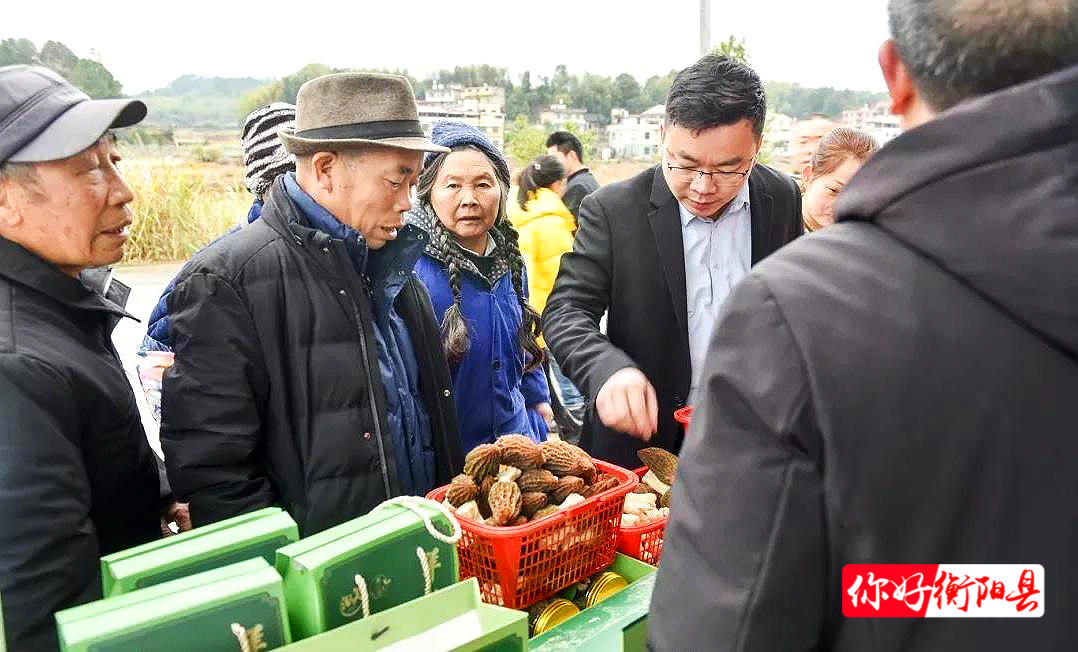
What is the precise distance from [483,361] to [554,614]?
4.40 ft

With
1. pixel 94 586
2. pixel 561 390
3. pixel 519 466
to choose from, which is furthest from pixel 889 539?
pixel 561 390

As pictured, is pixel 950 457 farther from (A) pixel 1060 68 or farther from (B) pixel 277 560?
(B) pixel 277 560

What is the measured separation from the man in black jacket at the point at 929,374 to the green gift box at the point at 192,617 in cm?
54

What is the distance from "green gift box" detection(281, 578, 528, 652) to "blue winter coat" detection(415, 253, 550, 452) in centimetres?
161

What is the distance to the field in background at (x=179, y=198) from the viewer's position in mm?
7711

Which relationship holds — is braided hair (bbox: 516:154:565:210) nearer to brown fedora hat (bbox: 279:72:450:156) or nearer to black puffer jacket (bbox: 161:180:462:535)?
brown fedora hat (bbox: 279:72:450:156)

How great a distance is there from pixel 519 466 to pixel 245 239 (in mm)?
838

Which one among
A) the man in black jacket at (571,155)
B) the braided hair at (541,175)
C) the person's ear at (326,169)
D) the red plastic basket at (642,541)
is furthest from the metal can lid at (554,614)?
the man in black jacket at (571,155)

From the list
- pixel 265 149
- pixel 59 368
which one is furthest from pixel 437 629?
pixel 265 149

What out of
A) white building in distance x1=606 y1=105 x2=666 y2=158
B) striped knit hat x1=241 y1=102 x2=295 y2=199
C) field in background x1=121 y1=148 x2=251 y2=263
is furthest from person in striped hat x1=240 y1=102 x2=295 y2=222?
white building in distance x1=606 y1=105 x2=666 y2=158

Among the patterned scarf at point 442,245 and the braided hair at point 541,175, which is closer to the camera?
the patterned scarf at point 442,245

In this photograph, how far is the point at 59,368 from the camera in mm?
1361

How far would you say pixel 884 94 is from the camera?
898mm

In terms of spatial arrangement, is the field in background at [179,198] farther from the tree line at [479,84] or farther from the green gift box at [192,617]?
the green gift box at [192,617]
